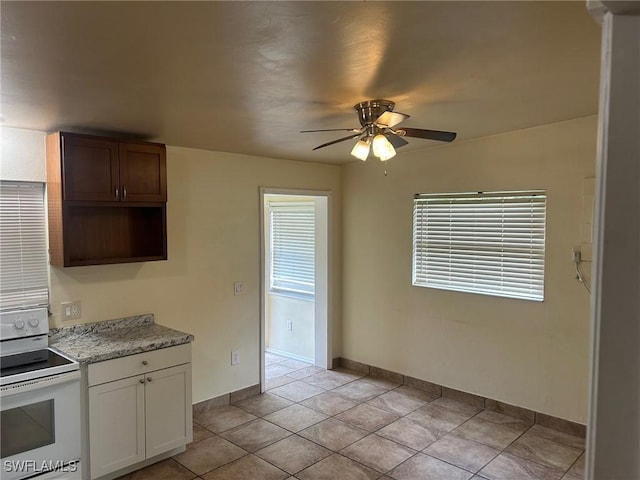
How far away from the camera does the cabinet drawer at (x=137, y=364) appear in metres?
2.78

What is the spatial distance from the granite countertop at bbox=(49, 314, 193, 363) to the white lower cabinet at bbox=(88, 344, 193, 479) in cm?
6

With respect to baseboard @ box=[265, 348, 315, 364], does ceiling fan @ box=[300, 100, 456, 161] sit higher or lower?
higher

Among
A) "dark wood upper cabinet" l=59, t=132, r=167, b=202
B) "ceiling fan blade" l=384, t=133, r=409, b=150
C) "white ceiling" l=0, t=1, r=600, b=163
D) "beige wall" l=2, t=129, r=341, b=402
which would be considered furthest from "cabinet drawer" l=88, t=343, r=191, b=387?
"ceiling fan blade" l=384, t=133, r=409, b=150

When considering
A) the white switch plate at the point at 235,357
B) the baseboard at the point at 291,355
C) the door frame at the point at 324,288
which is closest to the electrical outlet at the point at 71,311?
the white switch plate at the point at 235,357

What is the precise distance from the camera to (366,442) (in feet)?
11.2

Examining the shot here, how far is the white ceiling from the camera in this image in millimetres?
1448

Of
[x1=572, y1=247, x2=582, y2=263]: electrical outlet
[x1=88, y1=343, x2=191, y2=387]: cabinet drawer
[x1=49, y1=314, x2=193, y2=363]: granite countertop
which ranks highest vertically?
[x1=572, y1=247, x2=582, y2=263]: electrical outlet

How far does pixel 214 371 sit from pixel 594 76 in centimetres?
356

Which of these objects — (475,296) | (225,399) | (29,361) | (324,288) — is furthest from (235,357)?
(475,296)

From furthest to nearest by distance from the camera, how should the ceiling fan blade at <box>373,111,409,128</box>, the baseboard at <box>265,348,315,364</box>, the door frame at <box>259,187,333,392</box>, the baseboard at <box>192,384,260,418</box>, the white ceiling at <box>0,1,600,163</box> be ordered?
the baseboard at <box>265,348,315,364</box>, the door frame at <box>259,187,333,392</box>, the baseboard at <box>192,384,260,418</box>, the ceiling fan blade at <box>373,111,409,128</box>, the white ceiling at <box>0,1,600,163</box>

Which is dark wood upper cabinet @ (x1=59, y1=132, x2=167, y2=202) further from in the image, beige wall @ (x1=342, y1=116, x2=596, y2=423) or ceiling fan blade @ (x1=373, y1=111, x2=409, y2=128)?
beige wall @ (x1=342, y1=116, x2=596, y2=423)

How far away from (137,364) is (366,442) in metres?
1.77

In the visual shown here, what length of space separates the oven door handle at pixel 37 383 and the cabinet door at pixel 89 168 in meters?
1.13

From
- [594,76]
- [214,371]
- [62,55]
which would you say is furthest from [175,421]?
[594,76]
